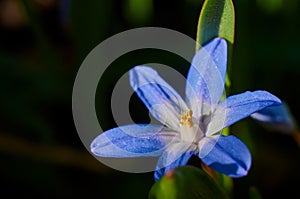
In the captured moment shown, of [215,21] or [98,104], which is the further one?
[98,104]

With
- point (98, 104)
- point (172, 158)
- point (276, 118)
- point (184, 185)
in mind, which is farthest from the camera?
point (98, 104)

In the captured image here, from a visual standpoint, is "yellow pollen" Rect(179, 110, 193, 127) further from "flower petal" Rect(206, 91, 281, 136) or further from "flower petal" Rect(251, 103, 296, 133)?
"flower petal" Rect(251, 103, 296, 133)

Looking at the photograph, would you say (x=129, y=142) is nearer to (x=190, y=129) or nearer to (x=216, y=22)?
(x=190, y=129)

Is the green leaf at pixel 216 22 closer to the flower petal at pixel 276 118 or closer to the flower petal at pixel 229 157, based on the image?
the flower petal at pixel 276 118

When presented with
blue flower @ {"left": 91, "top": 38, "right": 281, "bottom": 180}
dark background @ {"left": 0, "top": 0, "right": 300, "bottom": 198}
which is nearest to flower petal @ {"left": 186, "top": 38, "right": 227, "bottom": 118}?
blue flower @ {"left": 91, "top": 38, "right": 281, "bottom": 180}

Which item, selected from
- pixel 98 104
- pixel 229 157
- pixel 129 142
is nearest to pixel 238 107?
pixel 229 157

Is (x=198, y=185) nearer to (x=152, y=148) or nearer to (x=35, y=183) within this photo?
(x=152, y=148)
